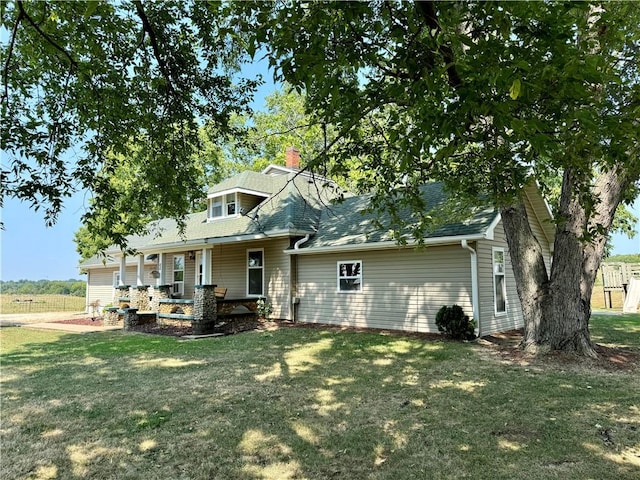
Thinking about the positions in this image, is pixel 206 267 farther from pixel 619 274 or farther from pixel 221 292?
pixel 619 274

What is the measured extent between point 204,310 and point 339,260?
182 inches

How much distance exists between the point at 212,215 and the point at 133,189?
35.2ft

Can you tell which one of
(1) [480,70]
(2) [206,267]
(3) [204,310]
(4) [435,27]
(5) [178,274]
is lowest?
(3) [204,310]

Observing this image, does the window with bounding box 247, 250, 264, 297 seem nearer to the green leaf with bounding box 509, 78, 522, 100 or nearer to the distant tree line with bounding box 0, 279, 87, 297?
the green leaf with bounding box 509, 78, 522, 100

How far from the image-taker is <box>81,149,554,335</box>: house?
35.2 feet

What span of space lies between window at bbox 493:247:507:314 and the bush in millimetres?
1708

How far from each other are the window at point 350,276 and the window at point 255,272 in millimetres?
3479

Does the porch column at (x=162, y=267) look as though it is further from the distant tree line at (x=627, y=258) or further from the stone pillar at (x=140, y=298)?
the distant tree line at (x=627, y=258)

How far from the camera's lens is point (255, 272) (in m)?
15.4

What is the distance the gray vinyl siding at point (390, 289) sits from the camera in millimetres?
10805

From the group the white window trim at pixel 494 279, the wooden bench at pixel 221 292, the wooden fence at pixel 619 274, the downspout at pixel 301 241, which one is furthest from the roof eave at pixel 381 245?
the wooden fence at pixel 619 274

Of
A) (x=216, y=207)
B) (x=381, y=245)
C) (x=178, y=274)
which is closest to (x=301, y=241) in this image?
(x=381, y=245)

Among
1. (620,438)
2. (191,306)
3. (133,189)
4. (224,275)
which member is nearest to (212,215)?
(224,275)

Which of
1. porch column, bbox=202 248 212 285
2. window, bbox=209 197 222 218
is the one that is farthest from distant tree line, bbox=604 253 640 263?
porch column, bbox=202 248 212 285
